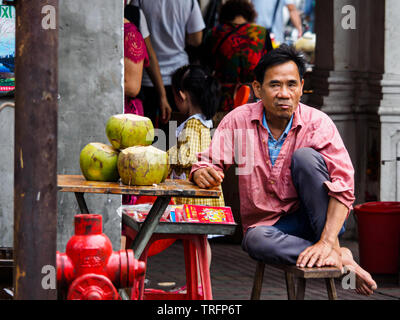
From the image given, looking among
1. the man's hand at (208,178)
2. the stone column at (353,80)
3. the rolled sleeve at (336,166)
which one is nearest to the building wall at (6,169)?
the man's hand at (208,178)

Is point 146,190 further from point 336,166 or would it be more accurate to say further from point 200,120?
point 200,120

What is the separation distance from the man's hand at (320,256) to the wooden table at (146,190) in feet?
1.70

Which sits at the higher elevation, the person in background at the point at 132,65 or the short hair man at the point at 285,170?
the person in background at the point at 132,65

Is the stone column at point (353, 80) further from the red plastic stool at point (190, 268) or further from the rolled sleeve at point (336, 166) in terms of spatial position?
the rolled sleeve at point (336, 166)

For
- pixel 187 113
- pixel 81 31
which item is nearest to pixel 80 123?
pixel 81 31

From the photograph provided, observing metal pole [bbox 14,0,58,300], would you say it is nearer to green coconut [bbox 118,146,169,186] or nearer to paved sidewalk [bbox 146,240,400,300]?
green coconut [bbox 118,146,169,186]

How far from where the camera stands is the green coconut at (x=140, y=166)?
3.66m

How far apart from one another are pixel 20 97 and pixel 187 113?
2.92 m

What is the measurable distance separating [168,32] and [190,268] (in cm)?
298

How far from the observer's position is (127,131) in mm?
3826

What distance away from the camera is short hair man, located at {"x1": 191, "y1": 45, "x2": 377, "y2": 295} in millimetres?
3830

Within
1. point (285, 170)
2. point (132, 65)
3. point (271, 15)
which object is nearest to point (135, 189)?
point (285, 170)
